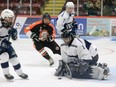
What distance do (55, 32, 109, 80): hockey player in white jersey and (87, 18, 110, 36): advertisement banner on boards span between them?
6.29m

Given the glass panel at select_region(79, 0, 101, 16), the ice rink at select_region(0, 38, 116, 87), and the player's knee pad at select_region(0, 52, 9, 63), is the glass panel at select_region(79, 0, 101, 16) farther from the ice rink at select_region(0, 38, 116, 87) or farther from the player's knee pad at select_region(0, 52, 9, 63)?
the player's knee pad at select_region(0, 52, 9, 63)

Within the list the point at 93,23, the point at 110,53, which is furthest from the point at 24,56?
the point at 93,23

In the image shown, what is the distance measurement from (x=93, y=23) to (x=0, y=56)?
22.9 ft

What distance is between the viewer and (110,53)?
317 inches

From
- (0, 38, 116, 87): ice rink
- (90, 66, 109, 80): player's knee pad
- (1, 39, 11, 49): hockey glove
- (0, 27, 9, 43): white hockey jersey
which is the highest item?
(0, 27, 9, 43): white hockey jersey

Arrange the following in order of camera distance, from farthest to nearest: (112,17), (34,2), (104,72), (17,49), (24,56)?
(34,2), (112,17), (17,49), (24,56), (104,72)

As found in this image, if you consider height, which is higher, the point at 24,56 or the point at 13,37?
the point at 13,37

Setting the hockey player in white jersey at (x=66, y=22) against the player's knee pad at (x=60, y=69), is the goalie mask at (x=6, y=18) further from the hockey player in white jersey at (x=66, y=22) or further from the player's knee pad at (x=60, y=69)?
the hockey player in white jersey at (x=66, y=22)

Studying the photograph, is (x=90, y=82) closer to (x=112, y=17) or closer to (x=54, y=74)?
(x=54, y=74)

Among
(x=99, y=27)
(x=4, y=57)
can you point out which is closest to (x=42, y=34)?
(x=4, y=57)

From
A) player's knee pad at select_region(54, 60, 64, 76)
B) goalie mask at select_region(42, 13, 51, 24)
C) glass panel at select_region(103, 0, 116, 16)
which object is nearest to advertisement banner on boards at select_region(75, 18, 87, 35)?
glass panel at select_region(103, 0, 116, 16)

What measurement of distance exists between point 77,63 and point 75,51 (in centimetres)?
18

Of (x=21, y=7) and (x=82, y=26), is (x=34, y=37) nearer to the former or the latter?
(x=82, y=26)

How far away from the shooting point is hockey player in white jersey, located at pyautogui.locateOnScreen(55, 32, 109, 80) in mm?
5070
